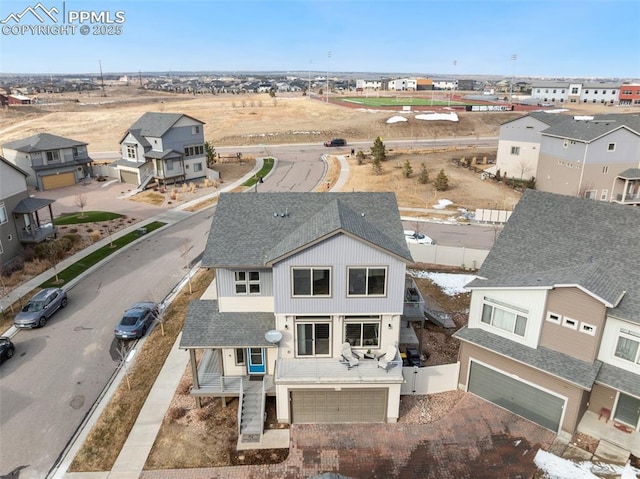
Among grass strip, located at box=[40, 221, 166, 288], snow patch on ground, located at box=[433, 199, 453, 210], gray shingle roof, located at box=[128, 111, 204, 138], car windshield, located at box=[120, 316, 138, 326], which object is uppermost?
gray shingle roof, located at box=[128, 111, 204, 138]

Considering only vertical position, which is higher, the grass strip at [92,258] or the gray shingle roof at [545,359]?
the gray shingle roof at [545,359]

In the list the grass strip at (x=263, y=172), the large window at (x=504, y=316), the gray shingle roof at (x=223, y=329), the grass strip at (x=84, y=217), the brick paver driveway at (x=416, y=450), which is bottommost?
the brick paver driveway at (x=416, y=450)

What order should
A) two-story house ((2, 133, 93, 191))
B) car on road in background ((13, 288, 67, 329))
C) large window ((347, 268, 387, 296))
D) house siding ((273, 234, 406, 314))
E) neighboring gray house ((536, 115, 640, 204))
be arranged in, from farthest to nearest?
two-story house ((2, 133, 93, 191))
neighboring gray house ((536, 115, 640, 204))
car on road in background ((13, 288, 67, 329))
large window ((347, 268, 387, 296))
house siding ((273, 234, 406, 314))

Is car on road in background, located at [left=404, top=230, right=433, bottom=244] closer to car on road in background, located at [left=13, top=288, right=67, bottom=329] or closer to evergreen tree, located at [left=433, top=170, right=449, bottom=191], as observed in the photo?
evergreen tree, located at [left=433, top=170, right=449, bottom=191]

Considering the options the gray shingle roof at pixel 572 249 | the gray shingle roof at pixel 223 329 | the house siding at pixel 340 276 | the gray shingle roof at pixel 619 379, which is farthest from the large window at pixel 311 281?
the gray shingle roof at pixel 619 379

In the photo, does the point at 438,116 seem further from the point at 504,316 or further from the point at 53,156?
the point at 504,316

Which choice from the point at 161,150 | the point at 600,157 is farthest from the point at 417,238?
the point at 161,150

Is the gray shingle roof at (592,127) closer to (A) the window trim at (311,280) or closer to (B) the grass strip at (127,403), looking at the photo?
(A) the window trim at (311,280)

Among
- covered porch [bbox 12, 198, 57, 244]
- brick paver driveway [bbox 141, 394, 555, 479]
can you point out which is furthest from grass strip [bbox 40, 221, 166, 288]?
brick paver driveway [bbox 141, 394, 555, 479]
